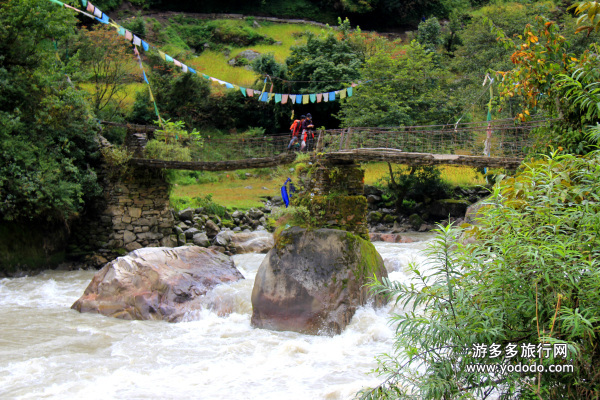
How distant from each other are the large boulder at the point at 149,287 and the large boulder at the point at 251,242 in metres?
4.48

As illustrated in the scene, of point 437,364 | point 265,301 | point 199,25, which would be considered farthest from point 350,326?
point 199,25

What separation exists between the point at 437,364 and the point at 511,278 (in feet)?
2.29

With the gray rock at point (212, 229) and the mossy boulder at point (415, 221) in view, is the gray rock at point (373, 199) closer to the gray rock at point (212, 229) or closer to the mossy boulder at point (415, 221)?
the mossy boulder at point (415, 221)

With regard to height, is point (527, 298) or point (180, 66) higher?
point (180, 66)

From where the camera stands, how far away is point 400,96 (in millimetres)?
18734

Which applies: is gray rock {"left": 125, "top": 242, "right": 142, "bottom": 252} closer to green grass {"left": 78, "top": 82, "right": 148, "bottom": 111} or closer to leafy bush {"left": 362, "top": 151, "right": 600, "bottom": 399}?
green grass {"left": 78, "top": 82, "right": 148, "bottom": 111}

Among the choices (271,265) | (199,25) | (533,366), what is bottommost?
(271,265)

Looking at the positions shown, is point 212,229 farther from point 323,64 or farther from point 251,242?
point 323,64

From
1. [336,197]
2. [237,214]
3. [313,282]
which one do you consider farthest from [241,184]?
[313,282]

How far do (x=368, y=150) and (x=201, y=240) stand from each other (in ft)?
25.4

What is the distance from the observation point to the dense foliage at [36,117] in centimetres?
1144

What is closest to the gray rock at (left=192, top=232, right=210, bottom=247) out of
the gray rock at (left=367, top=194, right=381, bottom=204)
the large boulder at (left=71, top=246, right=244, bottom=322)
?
the large boulder at (left=71, top=246, right=244, bottom=322)

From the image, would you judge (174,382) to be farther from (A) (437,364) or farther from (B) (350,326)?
(A) (437,364)

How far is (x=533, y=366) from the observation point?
284 cm
